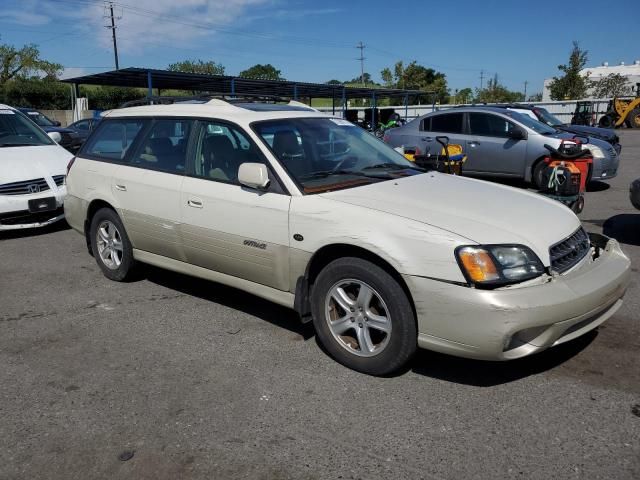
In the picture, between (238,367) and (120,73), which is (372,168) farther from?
(120,73)

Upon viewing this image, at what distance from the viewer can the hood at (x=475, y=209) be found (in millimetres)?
3158

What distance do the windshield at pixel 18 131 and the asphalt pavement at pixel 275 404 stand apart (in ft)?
14.5

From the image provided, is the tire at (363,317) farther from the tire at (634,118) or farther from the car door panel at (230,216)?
the tire at (634,118)

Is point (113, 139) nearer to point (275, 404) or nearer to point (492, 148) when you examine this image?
point (275, 404)

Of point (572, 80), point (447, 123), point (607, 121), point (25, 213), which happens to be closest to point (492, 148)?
point (447, 123)

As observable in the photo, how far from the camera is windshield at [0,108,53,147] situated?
8186mm

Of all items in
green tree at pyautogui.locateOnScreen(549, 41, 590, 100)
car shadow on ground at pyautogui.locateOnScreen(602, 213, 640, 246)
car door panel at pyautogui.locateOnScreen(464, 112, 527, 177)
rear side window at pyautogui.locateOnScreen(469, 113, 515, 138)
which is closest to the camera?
car shadow on ground at pyautogui.locateOnScreen(602, 213, 640, 246)

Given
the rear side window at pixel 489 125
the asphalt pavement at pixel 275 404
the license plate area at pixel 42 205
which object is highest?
the rear side window at pixel 489 125

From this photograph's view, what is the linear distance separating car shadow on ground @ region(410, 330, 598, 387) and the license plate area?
18.4 ft

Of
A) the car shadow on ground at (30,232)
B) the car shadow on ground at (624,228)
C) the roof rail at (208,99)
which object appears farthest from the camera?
the car shadow on ground at (30,232)

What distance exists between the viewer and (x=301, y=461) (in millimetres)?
2643

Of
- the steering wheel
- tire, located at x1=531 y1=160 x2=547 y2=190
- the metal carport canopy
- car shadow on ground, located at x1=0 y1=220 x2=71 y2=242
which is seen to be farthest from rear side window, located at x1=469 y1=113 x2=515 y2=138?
car shadow on ground, located at x1=0 y1=220 x2=71 y2=242

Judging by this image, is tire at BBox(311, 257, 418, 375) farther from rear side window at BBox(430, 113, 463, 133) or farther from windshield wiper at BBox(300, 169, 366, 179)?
rear side window at BBox(430, 113, 463, 133)

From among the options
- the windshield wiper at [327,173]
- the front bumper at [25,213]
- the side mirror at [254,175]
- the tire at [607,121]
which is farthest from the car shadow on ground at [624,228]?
the tire at [607,121]
